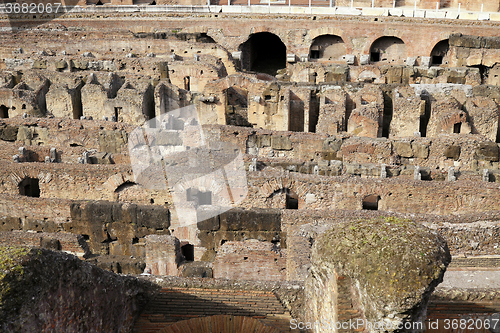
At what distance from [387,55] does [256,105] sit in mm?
11822

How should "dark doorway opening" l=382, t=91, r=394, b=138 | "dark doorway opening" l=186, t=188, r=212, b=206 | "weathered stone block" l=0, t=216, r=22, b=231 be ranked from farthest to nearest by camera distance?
"dark doorway opening" l=382, t=91, r=394, b=138
"dark doorway opening" l=186, t=188, r=212, b=206
"weathered stone block" l=0, t=216, r=22, b=231

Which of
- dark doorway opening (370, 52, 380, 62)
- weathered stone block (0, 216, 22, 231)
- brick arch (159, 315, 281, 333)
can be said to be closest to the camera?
brick arch (159, 315, 281, 333)

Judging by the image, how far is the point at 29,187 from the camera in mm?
15688

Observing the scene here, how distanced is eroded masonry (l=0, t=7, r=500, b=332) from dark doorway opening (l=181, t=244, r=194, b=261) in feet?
0.10

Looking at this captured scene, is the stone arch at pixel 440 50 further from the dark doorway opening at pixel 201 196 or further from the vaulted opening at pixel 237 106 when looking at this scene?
the dark doorway opening at pixel 201 196

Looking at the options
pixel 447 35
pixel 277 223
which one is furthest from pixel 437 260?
pixel 447 35

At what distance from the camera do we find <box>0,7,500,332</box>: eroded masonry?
6676mm

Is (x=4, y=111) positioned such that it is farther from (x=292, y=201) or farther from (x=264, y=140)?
(x=292, y=201)

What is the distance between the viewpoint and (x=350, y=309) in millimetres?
6660

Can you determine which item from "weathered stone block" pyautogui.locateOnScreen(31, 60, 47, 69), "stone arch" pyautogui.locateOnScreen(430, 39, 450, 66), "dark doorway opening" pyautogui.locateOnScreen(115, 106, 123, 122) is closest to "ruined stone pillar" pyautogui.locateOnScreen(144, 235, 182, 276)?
"dark doorway opening" pyautogui.locateOnScreen(115, 106, 123, 122)

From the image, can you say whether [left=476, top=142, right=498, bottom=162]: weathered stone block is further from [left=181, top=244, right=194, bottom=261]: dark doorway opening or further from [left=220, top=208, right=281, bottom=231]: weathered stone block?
[left=181, top=244, right=194, bottom=261]: dark doorway opening

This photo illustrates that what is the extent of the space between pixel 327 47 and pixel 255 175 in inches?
755

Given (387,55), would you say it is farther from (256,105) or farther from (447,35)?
(256,105)

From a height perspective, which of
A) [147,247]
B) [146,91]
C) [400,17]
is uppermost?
[400,17]
